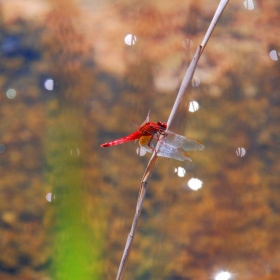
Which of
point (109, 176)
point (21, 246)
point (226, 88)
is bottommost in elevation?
point (21, 246)

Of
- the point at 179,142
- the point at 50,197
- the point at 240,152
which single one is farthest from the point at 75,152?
the point at 240,152

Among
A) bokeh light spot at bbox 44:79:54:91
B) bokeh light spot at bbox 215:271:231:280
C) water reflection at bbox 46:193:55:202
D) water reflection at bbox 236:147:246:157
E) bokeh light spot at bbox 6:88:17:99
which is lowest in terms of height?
bokeh light spot at bbox 215:271:231:280

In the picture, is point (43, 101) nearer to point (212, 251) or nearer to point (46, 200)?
point (46, 200)

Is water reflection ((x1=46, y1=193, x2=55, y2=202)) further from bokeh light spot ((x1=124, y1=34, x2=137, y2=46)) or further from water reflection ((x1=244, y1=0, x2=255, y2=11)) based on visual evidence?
water reflection ((x1=244, y1=0, x2=255, y2=11))

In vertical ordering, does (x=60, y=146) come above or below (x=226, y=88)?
below

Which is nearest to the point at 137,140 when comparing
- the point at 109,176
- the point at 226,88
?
the point at 109,176

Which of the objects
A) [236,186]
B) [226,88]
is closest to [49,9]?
[226,88]

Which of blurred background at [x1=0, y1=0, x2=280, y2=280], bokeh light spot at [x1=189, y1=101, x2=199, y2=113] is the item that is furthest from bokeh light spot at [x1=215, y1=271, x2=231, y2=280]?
bokeh light spot at [x1=189, y1=101, x2=199, y2=113]
